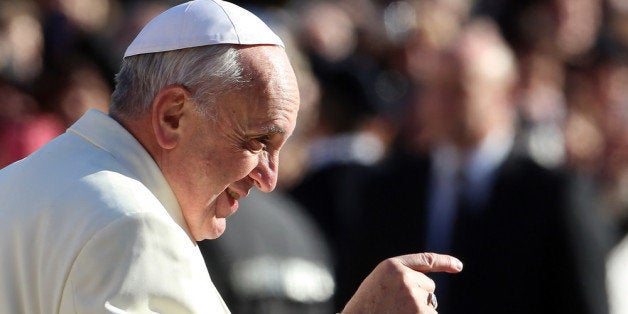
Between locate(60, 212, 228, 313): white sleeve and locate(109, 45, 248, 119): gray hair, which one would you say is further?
locate(109, 45, 248, 119): gray hair

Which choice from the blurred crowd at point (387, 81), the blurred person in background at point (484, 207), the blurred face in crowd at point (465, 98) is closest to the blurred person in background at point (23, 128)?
the blurred crowd at point (387, 81)

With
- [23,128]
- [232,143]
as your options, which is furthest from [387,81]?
[232,143]

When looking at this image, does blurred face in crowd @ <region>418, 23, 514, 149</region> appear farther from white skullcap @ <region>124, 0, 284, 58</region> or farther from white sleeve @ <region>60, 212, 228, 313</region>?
white sleeve @ <region>60, 212, 228, 313</region>

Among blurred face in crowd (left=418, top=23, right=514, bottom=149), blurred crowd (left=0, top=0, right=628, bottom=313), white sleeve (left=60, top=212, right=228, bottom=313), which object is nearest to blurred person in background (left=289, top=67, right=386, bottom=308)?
blurred crowd (left=0, top=0, right=628, bottom=313)

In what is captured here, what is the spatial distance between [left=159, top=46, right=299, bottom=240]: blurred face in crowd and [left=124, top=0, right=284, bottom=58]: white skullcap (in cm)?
4

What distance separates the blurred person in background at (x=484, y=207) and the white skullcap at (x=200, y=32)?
2.85m

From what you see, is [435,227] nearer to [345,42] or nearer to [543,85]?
[543,85]

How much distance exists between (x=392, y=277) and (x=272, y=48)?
64 cm

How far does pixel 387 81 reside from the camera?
9453 mm

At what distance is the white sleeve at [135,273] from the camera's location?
2.81m

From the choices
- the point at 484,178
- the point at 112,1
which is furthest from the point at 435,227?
the point at 112,1

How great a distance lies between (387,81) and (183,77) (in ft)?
20.7

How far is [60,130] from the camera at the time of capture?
7176 mm

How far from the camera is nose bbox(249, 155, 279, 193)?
11.0ft
